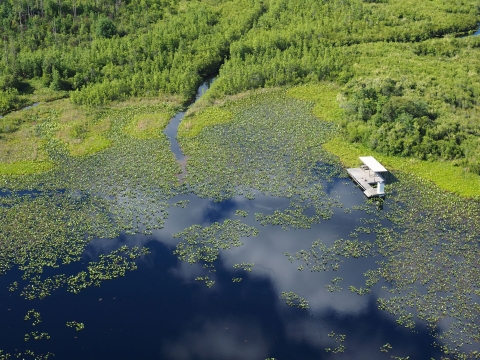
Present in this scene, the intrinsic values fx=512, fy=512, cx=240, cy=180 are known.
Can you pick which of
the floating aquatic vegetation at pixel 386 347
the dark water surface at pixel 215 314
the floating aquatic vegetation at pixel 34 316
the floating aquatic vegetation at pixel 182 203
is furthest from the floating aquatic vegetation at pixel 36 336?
the floating aquatic vegetation at pixel 386 347

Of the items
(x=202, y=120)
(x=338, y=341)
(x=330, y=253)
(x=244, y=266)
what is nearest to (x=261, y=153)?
(x=202, y=120)

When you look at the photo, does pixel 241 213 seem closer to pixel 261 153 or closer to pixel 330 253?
pixel 330 253

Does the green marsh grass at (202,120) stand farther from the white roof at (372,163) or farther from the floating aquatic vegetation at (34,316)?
the floating aquatic vegetation at (34,316)

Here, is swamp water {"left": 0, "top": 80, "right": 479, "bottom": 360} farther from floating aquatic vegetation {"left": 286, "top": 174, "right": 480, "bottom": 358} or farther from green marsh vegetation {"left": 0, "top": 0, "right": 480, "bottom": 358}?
green marsh vegetation {"left": 0, "top": 0, "right": 480, "bottom": 358}

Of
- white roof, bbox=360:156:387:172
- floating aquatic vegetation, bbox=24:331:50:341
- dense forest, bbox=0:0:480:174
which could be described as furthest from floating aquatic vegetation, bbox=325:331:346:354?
dense forest, bbox=0:0:480:174

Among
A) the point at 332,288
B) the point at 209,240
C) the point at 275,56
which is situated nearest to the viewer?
the point at 332,288

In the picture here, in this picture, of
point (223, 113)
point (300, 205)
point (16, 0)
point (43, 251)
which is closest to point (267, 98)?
point (223, 113)
